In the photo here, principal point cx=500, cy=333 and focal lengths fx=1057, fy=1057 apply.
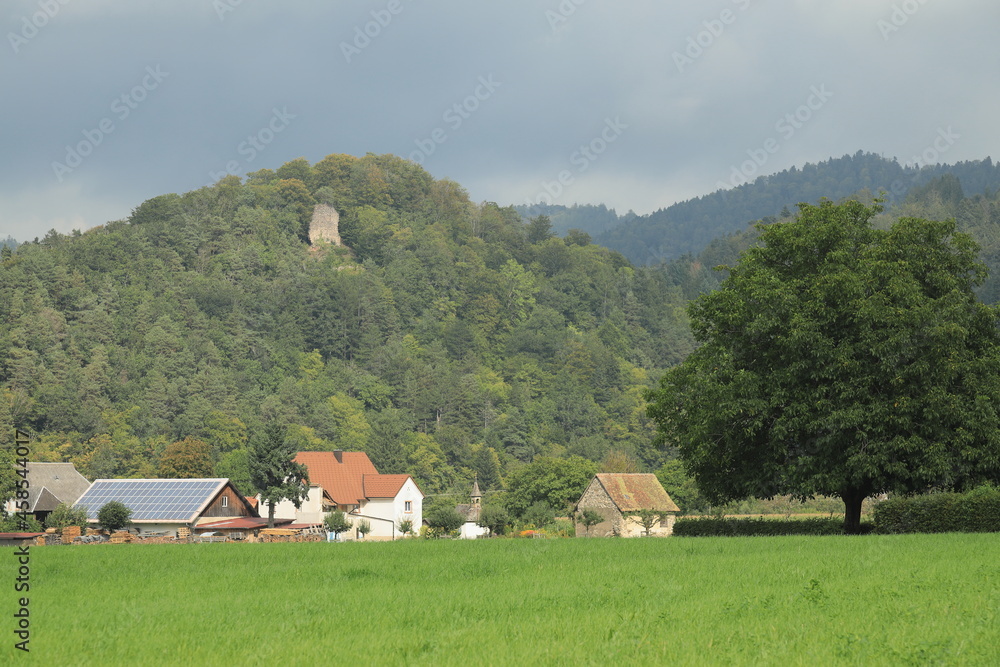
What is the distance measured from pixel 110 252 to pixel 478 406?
243ft

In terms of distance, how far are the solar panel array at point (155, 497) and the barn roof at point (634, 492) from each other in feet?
88.1

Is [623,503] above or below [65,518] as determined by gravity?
below

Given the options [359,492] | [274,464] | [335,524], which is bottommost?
[335,524]

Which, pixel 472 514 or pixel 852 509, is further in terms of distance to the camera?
pixel 472 514

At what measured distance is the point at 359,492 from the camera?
9781 cm

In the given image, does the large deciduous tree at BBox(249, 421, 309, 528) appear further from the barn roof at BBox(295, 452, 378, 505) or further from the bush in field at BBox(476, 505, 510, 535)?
the barn roof at BBox(295, 452, 378, 505)

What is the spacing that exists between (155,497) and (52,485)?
21039mm

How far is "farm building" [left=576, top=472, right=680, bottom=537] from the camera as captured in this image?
2879 inches

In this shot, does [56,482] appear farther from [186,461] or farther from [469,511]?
[469,511]

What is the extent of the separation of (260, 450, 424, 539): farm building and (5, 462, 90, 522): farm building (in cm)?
1582

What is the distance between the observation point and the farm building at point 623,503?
73.1 meters

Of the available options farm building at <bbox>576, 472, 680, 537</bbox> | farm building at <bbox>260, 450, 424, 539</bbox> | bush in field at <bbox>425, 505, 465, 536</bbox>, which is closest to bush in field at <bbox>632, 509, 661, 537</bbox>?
farm building at <bbox>576, 472, 680, 537</bbox>

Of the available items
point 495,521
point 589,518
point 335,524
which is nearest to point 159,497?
point 335,524

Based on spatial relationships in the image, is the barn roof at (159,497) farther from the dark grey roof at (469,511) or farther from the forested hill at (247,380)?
the forested hill at (247,380)
